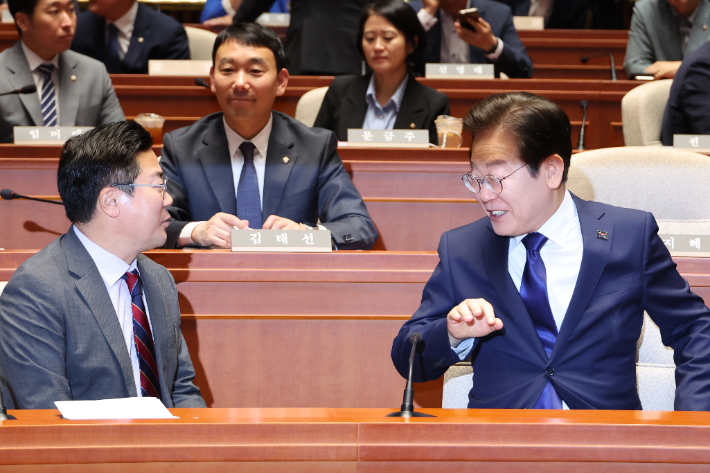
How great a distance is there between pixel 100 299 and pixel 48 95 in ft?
6.87

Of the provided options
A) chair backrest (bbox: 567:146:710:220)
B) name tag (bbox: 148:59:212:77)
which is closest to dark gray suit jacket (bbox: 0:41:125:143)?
name tag (bbox: 148:59:212:77)

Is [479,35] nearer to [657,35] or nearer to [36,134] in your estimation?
[657,35]

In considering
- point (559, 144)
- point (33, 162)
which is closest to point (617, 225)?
point (559, 144)

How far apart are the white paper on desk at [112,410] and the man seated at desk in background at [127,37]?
341 cm

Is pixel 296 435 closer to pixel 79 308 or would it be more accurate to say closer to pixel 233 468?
pixel 233 468

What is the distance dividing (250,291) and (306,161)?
0.78m

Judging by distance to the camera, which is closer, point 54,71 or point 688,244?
point 688,244

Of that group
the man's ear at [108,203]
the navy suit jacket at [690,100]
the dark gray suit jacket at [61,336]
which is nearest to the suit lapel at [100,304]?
the dark gray suit jacket at [61,336]

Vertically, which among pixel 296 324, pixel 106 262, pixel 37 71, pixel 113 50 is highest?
pixel 113 50

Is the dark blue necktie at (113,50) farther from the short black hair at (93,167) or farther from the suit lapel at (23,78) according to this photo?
the short black hair at (93,167)

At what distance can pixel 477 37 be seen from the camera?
3979mm

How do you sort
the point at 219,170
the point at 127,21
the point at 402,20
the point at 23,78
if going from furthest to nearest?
the point at 127,21 → the point at 402,20 → the point at 23,78 → the point at 219,170

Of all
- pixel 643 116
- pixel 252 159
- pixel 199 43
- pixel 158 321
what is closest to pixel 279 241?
pixel 158 321

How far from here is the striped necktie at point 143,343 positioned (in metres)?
1.54
